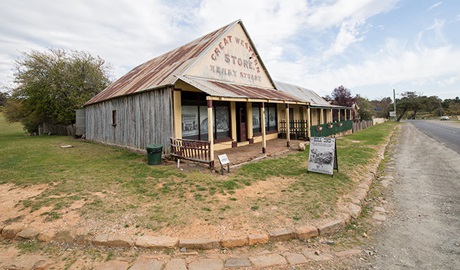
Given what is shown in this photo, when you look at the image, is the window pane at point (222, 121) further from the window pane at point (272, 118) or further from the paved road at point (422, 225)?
the paved road at point (422, 225)

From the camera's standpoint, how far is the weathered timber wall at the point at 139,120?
31.3 ft

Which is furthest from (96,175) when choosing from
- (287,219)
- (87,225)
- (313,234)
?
(313,234)

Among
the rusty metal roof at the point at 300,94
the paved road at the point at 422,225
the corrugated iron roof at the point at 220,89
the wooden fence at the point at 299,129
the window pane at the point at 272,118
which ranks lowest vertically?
the paved road at the point at 422,225

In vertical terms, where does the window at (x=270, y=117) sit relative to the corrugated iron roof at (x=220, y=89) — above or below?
below

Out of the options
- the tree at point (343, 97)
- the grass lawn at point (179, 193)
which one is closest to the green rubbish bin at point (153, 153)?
the grass lawn at point (179, 193)

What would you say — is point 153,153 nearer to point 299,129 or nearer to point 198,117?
point 198,117

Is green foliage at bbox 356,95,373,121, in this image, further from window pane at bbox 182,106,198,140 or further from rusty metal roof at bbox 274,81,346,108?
window pane at bbox 182,106,198,140

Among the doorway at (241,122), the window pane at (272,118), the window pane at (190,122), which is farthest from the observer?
the window pane at (272,118)

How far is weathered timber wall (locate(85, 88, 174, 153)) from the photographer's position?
31.3 ft

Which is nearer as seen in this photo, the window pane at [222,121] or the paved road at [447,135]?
the window pane at [222,121]

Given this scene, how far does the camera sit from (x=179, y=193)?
18.6 ft

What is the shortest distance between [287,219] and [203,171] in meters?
4.01

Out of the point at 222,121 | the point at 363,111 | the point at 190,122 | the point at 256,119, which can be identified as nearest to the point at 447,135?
the point at 256,119

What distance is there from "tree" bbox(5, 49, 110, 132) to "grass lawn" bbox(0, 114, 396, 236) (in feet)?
49.0
